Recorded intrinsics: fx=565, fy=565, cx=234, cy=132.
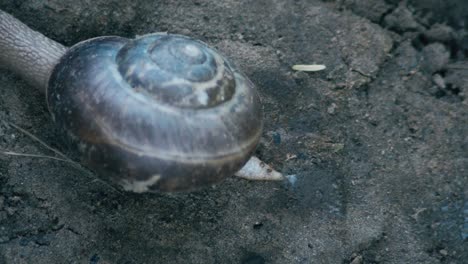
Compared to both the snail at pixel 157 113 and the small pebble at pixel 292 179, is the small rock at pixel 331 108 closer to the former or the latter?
the small pebble at pixel 292 179

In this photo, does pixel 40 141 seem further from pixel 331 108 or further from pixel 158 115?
pixel 331 108

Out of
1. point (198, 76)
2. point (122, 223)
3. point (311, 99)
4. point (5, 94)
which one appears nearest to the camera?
point (198, 76)

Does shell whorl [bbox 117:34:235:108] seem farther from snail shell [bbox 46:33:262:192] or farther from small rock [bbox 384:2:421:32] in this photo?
small rock [bbox 384:2:421:32]

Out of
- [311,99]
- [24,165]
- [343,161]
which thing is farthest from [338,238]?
[24,165]

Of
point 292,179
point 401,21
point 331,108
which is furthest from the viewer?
point 401,21

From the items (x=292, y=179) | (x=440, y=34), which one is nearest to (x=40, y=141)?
(x=292, y=179)

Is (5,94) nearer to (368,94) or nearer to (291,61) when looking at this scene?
(291,61)

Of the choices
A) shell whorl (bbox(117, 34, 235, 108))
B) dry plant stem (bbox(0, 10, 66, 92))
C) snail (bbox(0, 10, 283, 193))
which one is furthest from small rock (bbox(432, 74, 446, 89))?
dry plant stem (bbox(0, 10, 66, 92))

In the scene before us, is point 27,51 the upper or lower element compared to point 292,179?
upper
